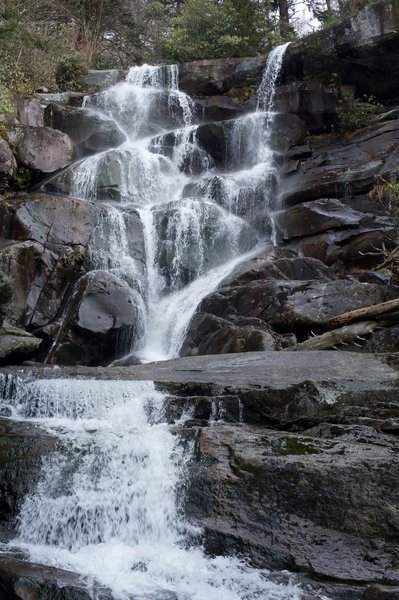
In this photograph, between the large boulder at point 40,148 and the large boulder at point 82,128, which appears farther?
the large boulder at point 82,128

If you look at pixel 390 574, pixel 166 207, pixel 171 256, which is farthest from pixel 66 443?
pixel 166 207

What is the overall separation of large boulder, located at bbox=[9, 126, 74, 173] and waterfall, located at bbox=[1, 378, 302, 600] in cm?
1040

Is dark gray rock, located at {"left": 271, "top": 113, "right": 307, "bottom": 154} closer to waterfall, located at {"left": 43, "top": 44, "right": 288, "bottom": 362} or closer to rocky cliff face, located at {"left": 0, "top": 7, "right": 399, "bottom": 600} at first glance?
rocky cliff face, located at {"left": 0, "top": 7, "right": 399, "bottom": 600}

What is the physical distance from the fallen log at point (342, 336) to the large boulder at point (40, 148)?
947 centimetres

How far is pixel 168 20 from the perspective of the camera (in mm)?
26641

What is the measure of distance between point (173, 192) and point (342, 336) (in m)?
8.59

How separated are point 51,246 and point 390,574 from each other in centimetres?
987

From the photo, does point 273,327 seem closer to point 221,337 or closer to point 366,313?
point 221,337

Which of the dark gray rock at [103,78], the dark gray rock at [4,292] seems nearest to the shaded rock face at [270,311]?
the dark gray rock at [4,292]

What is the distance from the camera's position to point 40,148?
52.3ft

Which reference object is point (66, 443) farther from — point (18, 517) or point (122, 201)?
point (122, 201)

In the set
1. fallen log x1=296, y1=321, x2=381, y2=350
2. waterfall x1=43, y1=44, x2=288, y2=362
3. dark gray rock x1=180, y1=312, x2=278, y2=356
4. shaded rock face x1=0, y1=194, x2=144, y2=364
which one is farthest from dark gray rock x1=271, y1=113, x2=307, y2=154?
fallen log x1=296, y1=321, x2=381, y2=350

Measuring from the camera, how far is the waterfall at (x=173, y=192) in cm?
1345

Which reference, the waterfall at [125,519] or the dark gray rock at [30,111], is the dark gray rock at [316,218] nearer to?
the dark gray rock at [30,111]
